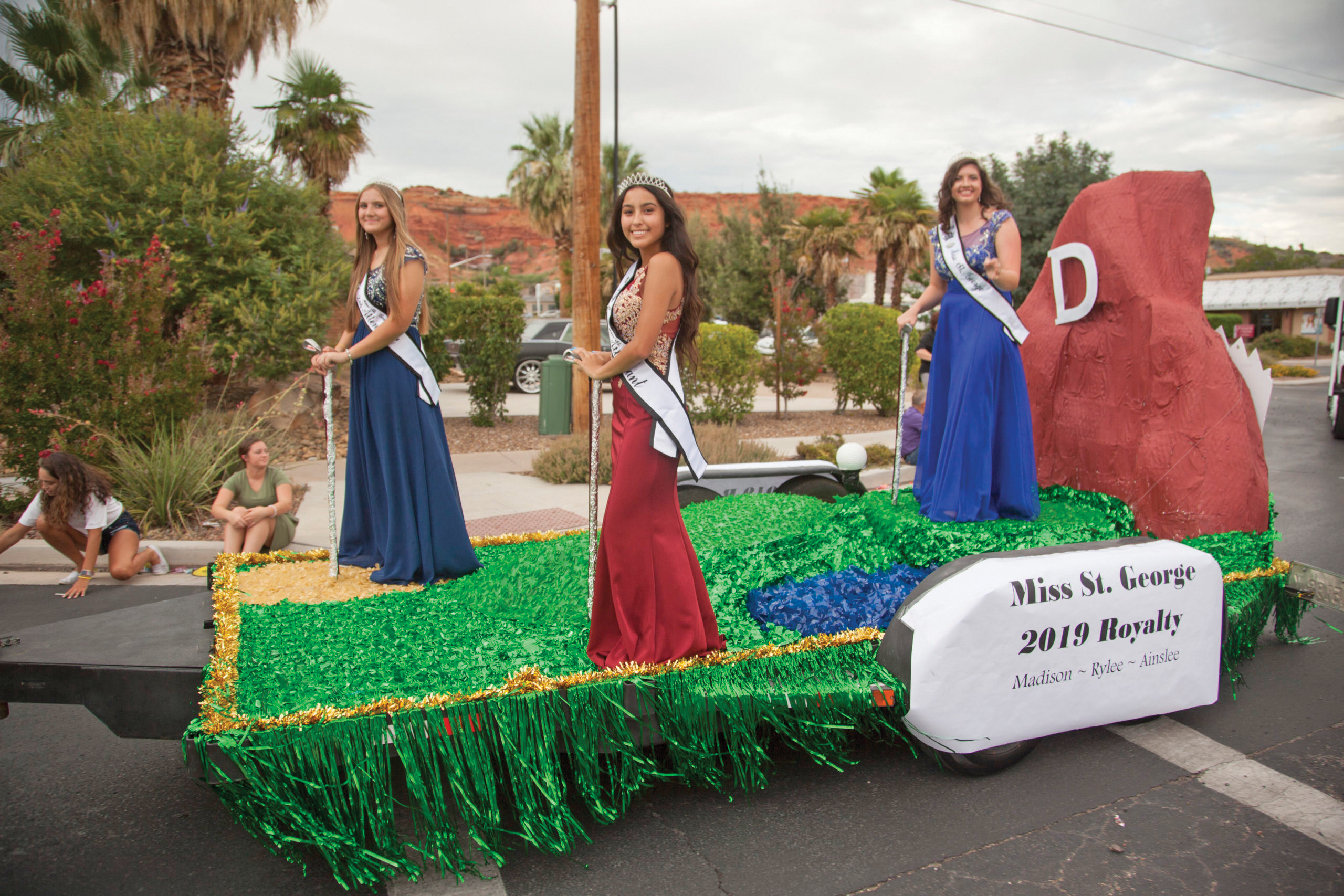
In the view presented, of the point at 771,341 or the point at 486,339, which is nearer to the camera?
the point at 486,339

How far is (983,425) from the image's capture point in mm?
4574

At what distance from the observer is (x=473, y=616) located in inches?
142

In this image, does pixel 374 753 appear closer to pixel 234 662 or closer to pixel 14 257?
pixel 234 662

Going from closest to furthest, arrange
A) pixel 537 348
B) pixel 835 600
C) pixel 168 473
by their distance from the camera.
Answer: pixel 835 600, pixel 168 473, pixel 537 348

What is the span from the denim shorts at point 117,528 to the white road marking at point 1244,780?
235 inches

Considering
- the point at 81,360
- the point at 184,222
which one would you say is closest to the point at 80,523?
the point at 81,360

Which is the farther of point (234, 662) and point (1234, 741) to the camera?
point (1234, 741)

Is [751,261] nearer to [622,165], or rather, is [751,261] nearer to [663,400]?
[622,165]

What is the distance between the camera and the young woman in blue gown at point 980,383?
454cm

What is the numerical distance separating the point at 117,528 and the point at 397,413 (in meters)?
2.89

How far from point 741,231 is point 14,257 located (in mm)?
30403

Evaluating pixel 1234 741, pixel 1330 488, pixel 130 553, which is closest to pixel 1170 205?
pixel 1234 741

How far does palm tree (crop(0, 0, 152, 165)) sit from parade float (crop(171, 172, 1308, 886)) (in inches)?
545

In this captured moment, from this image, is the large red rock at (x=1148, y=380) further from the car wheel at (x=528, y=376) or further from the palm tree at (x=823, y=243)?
the palm tree at (x=823, y=243)
